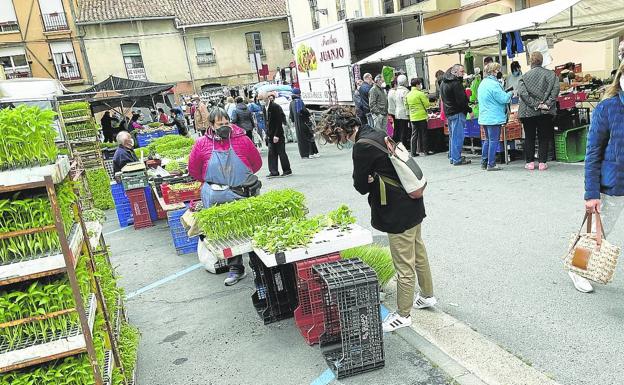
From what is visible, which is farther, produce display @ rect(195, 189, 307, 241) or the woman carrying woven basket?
produce display @ rect(195, 189, 307, 241)

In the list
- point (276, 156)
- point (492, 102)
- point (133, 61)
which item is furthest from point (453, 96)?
point (133, 61)

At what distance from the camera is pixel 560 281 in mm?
4480

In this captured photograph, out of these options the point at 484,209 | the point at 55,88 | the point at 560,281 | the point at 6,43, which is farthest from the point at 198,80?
the point at 560,281

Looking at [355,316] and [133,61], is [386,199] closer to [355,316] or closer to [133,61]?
[355,316]

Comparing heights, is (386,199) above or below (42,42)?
below

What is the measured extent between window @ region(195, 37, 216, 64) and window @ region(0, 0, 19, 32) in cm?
1198

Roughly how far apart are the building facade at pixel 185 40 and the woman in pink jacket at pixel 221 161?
1127 inches

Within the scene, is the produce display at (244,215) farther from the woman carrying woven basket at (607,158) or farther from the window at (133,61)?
the window at (133,61)

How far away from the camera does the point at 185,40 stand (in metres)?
36.6

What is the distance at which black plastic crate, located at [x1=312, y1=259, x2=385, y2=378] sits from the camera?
3324 mm

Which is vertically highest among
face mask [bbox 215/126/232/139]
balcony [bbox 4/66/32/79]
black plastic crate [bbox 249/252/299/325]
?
balcony [bbox 4/66/32/79]

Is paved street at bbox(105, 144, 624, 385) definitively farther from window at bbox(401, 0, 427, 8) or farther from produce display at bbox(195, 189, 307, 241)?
window at bbox(401, 0, 427, 8)

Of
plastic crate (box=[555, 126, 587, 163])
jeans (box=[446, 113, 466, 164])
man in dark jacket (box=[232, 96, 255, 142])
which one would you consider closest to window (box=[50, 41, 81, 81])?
man in dark jacket (box=[232, 96, 255, 142])

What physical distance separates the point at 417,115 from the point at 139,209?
633 cm
